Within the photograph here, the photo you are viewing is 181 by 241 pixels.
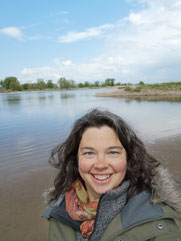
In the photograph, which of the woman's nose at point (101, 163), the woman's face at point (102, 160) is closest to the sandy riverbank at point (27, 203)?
the woman's face at point (102, 160)

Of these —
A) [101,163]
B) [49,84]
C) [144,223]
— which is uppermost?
[49,84]

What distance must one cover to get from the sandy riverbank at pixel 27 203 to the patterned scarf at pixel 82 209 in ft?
6.25

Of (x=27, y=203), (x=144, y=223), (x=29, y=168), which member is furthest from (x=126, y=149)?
(x=29, y=168)

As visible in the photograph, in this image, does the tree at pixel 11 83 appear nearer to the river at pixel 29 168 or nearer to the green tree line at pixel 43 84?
the green tree line at pixel 43 84

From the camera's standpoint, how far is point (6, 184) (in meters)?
4.91

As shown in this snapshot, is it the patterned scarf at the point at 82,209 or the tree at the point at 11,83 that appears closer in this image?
the patterned scarf at the point at 82,209

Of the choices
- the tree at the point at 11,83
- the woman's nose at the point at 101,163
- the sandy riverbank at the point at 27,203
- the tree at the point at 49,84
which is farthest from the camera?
the tree at the point at 49,84

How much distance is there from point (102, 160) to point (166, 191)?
22.6 inches

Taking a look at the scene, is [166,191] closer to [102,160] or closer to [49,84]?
[102,160]

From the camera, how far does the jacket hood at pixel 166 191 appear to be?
1.34 metres

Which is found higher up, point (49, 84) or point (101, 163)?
point (49, 84)

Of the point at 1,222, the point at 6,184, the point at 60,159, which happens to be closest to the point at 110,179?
the point at 60,159

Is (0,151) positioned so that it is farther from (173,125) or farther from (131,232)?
(173,125)

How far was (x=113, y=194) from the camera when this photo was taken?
1492 mm
